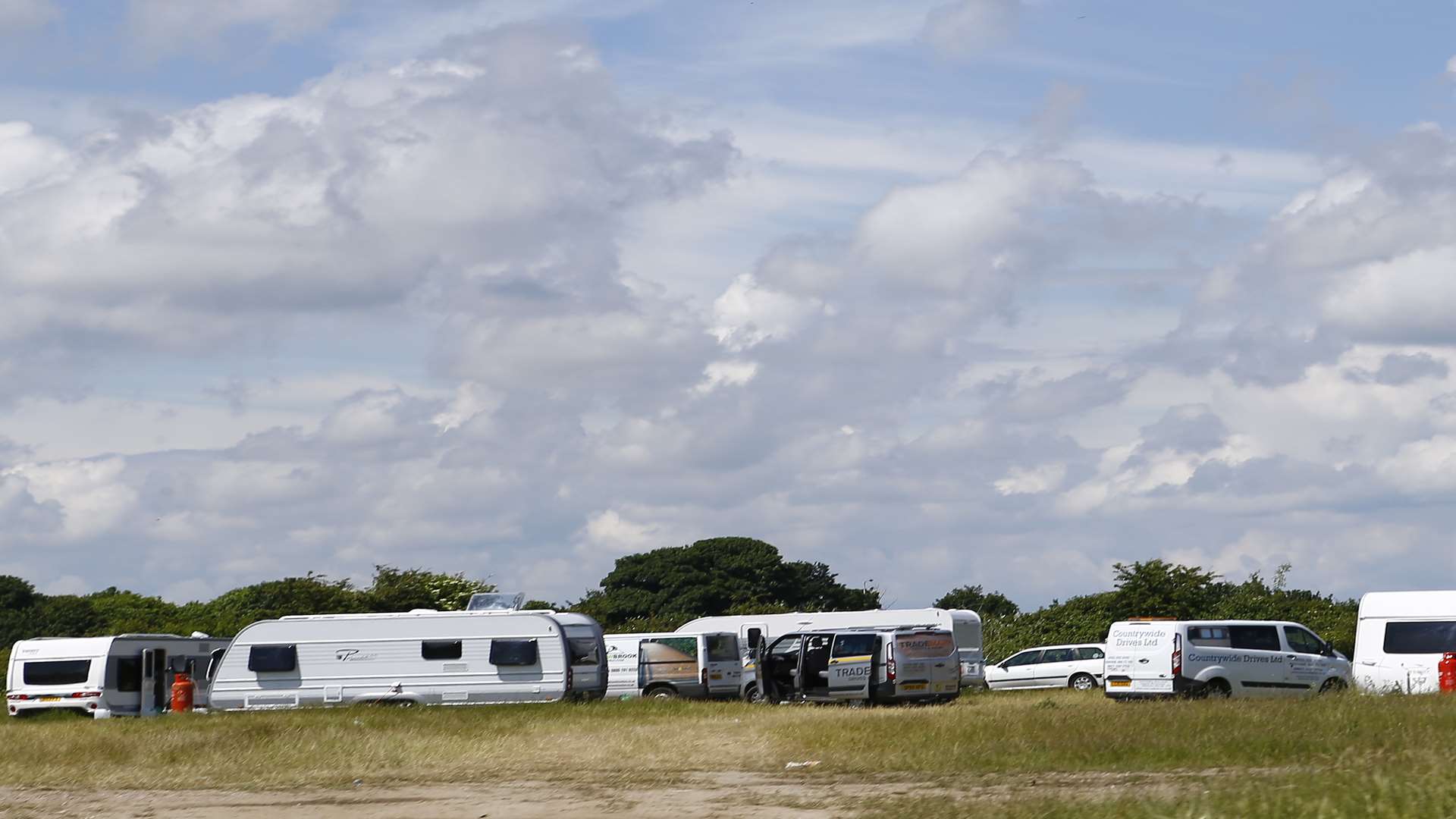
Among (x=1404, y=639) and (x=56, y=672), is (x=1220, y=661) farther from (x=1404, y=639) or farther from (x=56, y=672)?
(x=56, y=672)

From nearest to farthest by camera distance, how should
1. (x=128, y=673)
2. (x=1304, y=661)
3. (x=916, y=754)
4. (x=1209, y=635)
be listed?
(x=916, y=754), (x=1209, y=635), (x=1304, y=661), (x=128, y=673)

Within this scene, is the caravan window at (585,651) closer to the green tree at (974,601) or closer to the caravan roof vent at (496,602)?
the caravan roof vent at (496,602)

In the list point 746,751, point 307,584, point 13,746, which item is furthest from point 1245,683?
point 307,584

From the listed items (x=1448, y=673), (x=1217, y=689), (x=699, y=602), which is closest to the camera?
(x=1448, y=673)

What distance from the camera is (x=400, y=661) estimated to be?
99.1 ft

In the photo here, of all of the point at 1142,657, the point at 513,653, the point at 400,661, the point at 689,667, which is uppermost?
the point at 1142,657

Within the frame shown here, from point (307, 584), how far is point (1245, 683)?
128ft

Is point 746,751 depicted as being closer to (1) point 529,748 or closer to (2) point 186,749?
(1) point 529,748

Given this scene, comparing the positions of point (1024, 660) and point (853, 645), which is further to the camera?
point (1024, 660)

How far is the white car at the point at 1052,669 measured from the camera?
37.6 metres

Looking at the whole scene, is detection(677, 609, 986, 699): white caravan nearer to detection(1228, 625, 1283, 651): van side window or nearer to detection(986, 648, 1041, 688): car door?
detection(986, 648, 1041, 688): car door

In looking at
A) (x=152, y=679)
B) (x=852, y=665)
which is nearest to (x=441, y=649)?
(x=852, y=665)

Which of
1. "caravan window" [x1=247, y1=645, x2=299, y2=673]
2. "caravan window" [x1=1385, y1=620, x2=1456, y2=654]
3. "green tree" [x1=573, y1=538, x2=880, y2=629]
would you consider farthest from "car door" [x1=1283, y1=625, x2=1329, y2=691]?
"green tree" [x1=573, y1=538, x2=880, y2=629]

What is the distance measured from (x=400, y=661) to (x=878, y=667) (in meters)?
9.09
